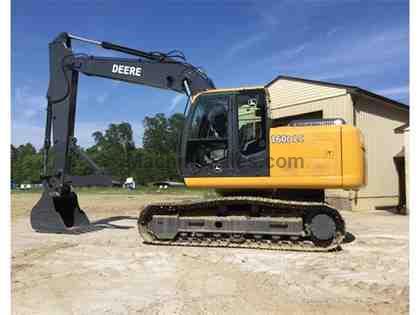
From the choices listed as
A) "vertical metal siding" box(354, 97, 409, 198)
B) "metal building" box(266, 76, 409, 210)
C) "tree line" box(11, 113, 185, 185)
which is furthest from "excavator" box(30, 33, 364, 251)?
"tree line" box(11, 113, 185, 185)

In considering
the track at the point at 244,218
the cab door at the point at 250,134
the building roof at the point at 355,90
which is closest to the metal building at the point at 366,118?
the building roof at the point at 355,90

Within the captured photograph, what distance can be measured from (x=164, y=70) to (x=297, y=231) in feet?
16.7

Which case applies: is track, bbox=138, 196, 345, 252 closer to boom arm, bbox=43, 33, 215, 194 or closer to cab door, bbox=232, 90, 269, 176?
cab door, bbox=232, 90, 269, 176

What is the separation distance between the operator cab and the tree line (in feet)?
177

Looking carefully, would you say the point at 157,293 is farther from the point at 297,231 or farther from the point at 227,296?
the point at 297,231

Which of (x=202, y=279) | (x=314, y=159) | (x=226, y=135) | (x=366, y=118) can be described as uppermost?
(x=366, y=118)

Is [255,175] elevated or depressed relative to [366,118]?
depressed

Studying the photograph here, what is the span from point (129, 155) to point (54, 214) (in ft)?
242

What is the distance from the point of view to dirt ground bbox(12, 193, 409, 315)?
4.76 metres

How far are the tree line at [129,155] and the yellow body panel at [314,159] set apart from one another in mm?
54807

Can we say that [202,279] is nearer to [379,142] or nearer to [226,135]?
[226,135]

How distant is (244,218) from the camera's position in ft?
27.8

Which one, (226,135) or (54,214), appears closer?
(226,135)

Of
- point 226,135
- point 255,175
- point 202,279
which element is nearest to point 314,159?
point 255,175
